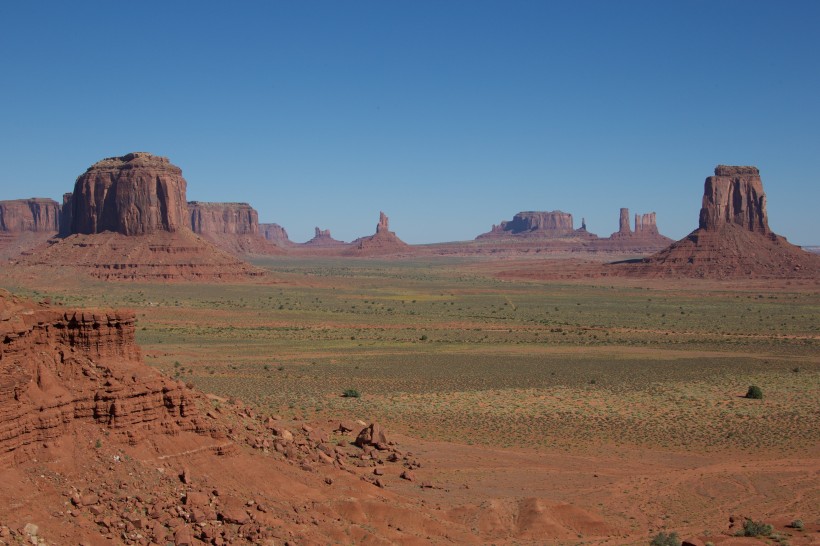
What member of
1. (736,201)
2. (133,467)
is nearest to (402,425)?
(133,467)

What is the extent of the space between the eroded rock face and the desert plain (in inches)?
52.3

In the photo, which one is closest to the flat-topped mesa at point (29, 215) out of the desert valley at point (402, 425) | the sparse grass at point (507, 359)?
the sparse grass at point (507, 359)

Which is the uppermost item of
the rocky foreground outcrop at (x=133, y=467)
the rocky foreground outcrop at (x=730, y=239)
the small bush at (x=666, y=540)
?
the rocky foreground outcrop at (x=730, y=239)

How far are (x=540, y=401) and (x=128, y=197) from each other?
88.8 metres

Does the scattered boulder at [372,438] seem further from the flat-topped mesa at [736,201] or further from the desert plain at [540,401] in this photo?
the flat-topped mesa at [736,201]

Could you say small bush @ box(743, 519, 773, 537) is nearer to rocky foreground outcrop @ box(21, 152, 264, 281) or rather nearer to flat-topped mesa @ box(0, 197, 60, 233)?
rocky foreground outcrop @ box(21, 152, 264, 281)

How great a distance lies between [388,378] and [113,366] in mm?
24895

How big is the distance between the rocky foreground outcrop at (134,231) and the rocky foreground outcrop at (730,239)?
72611 millimetres

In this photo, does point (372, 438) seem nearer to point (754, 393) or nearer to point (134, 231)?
point (754, 393)

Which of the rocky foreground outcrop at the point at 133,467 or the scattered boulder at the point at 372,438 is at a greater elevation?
the rocky foreground outcrop at the point at 133,467

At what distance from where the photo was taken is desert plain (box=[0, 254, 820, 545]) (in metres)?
19.6

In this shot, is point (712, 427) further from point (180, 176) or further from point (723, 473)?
point (180, 176)

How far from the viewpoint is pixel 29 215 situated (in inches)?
7136

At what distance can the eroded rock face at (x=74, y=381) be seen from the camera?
13094 mm
